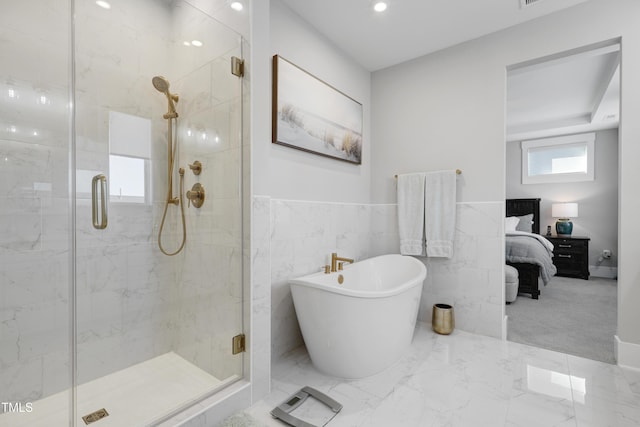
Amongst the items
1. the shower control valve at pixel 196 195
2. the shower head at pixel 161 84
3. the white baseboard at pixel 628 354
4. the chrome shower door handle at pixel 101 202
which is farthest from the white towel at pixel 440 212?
the chrome shower door handle at pixel 101 202

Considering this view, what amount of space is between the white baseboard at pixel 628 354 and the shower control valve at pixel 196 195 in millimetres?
2944

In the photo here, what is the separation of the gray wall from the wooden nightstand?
0.36 meters

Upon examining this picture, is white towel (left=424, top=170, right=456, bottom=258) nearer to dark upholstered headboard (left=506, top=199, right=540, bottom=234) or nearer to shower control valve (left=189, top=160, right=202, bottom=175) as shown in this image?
shower control valve (left=189, top=160, right=202, bottom=175)

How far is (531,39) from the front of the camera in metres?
2.40

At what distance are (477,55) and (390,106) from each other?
854mm

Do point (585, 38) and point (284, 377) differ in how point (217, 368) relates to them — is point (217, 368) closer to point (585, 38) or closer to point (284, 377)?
point (284, 377)

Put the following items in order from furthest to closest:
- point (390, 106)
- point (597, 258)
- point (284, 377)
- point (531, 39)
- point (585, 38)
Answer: point (597, 258), point (390, 106), point (531, 39), point (585, 38), point (284, 377)

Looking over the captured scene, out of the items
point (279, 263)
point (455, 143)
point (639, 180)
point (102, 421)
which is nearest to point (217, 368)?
point (102, 421)

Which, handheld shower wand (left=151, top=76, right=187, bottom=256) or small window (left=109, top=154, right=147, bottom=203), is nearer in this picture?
small window (left=109, top=154, right=147, bottom=203)

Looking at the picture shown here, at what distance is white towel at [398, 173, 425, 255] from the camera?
2852 millimetres

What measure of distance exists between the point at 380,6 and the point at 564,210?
4.69 meters

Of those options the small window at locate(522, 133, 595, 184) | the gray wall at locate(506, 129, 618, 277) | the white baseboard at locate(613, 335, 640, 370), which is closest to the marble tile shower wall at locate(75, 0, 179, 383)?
the white baseboard at locate(613, 335, 640, 370)

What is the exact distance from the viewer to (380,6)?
87.3 inches

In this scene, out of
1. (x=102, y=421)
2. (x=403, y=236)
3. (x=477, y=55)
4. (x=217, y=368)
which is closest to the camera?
(x=102, y=421)
